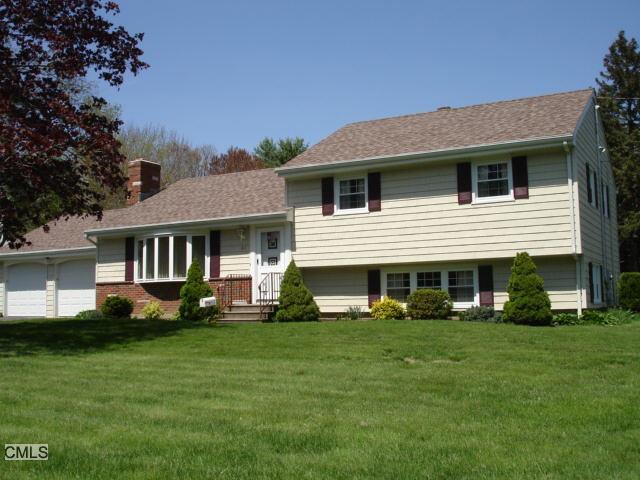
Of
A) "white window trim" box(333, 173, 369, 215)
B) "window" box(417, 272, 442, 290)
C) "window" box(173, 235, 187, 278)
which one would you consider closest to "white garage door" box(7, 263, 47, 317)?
"window" box(173, 235, 187, 278)

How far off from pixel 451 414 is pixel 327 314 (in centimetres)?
1354

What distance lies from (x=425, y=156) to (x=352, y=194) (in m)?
2.58

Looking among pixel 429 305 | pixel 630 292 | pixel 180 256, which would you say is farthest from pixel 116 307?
pixel 630 292

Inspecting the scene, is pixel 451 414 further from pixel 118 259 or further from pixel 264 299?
pixel 118 259

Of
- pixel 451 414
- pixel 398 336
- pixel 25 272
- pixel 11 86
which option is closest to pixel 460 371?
pixel 451 414

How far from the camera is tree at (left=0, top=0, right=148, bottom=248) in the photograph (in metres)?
12.9

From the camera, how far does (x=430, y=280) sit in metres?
19.0

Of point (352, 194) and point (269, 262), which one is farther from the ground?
point (352, 194)

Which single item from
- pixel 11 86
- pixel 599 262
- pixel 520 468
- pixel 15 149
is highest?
pixel 11 86

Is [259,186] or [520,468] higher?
[259,186]

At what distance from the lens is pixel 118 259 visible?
78.0 ft

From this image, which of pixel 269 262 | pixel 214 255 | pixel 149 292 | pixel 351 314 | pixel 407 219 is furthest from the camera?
pixel 149 292

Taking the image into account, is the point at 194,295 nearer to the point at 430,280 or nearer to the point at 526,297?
the point at 430,280

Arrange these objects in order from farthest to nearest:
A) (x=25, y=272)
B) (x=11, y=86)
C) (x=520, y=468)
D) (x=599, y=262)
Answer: (x=25, y=272)
(x=599, y=262)
(x=11, y=86)
(x=520, y=468)
